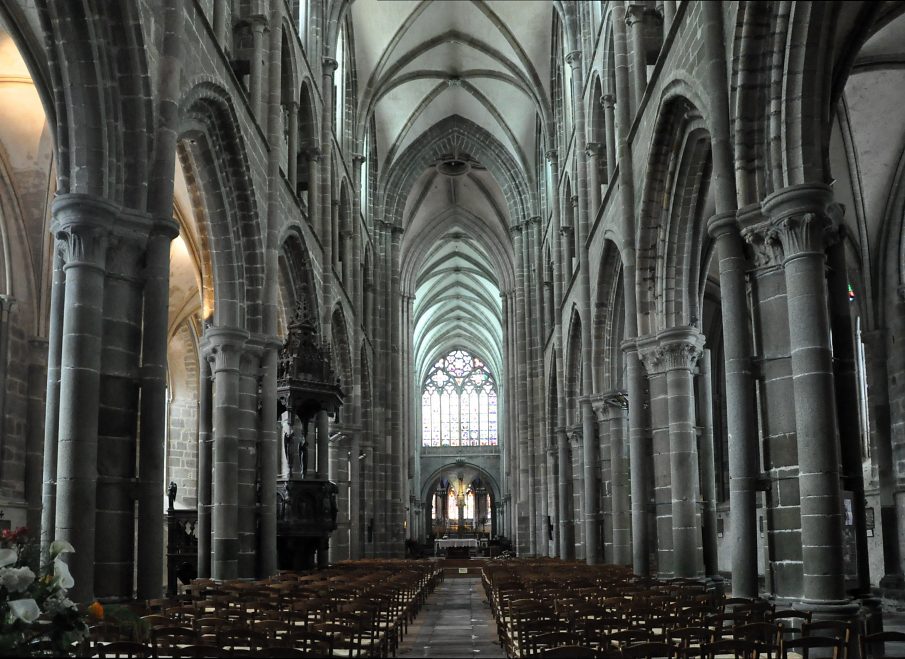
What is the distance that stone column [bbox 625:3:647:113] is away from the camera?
19.5 metres

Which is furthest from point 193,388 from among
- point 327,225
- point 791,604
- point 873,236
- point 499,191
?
point 791,604

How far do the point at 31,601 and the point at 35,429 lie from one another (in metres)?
16.3

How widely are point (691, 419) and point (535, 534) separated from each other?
26.6 metres

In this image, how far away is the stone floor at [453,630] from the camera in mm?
12977

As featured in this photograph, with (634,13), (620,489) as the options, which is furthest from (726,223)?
(620,489)

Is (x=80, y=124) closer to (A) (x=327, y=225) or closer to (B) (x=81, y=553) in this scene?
(B) (x=81, y=553)

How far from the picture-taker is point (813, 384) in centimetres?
1099

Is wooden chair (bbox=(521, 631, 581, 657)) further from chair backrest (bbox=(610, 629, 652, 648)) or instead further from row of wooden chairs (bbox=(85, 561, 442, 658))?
A: row of wooden chairs (bbox=(85, 561, 442, 658))

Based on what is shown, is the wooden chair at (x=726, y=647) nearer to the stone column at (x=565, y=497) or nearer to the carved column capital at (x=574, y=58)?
the carved column capital at (x=574, y=58)

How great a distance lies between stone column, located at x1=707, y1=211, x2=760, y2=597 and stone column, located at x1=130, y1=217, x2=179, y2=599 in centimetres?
706

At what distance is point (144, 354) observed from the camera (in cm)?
1273

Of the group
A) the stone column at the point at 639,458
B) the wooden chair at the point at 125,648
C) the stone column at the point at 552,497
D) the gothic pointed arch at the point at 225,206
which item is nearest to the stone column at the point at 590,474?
the stone column at the point at 639,458

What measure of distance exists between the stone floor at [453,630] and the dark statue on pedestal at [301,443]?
3068mm

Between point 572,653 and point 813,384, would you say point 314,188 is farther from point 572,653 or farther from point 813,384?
point 572,653
